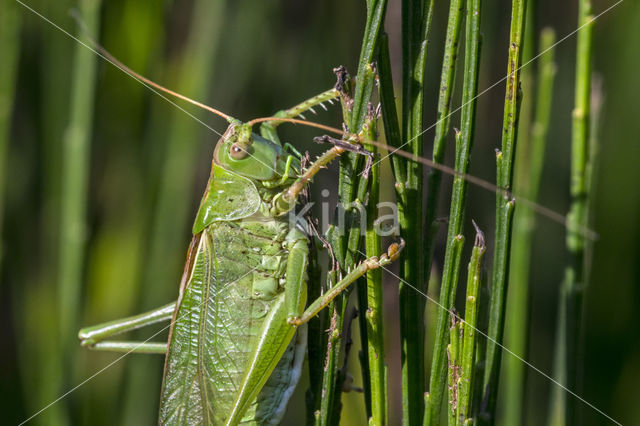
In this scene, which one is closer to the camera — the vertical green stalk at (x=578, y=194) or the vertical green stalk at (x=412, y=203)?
the vertical green stalk at (x=412, y=203)

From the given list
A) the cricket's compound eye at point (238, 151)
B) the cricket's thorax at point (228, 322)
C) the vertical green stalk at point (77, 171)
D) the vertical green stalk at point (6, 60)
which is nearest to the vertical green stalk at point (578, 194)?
the cricket's thorax at point (228, 322)

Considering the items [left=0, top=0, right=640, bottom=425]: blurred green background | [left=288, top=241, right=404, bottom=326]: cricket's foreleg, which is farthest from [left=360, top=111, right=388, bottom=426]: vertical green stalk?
[left=0, top=0, right=640, bottom=425]: blurred green background

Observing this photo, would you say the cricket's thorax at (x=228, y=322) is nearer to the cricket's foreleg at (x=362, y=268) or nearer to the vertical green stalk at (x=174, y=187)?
the cricket's foreleg at (x=362, y=268)

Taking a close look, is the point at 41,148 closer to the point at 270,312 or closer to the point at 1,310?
the point at 1,310

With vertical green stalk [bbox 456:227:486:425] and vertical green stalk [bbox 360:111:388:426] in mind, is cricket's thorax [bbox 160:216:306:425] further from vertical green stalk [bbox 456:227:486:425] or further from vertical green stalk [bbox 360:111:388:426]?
vertical green stalk [bbox 456:227:486:425]

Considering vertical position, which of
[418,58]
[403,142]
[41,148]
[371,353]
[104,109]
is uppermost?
[104,109]

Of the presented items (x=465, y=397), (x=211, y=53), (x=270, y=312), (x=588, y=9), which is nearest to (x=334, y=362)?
(x=465, y=397)

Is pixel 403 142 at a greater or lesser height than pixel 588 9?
lesser
